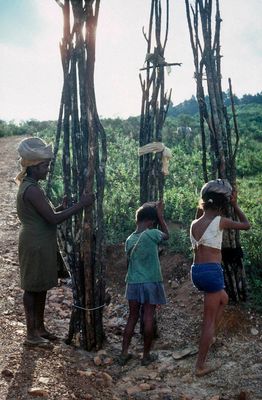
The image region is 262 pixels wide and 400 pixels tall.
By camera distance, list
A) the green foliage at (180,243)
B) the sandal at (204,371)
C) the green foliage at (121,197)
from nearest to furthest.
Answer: the sandal at (204,371) < the green foliage at (180,243) < the green foliage at (121,197)

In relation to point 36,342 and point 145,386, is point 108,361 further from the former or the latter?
point 36,342

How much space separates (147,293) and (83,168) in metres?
1.07

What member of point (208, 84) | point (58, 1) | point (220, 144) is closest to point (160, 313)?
point (220, 144)

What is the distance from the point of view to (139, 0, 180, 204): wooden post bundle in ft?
13.0

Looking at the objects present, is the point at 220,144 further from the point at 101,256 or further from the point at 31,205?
the point at 31,205

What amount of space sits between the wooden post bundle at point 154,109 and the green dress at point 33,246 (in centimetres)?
106

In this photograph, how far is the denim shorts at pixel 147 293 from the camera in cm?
352

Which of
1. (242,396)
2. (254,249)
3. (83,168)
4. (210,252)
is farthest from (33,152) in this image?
(254,249)

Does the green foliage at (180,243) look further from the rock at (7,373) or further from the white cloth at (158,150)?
the rock at (7,373)

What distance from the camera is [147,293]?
139 inches

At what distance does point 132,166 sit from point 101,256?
865 cm

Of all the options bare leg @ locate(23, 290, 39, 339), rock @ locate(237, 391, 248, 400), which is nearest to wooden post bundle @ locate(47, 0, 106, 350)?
bare leg @ locate(23, 290, 39, 339)

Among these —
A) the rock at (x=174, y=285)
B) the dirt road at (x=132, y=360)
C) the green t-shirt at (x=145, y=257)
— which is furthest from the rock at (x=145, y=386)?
the rock at (x=174, y=285)

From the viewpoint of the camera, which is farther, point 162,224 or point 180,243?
point 180,243
